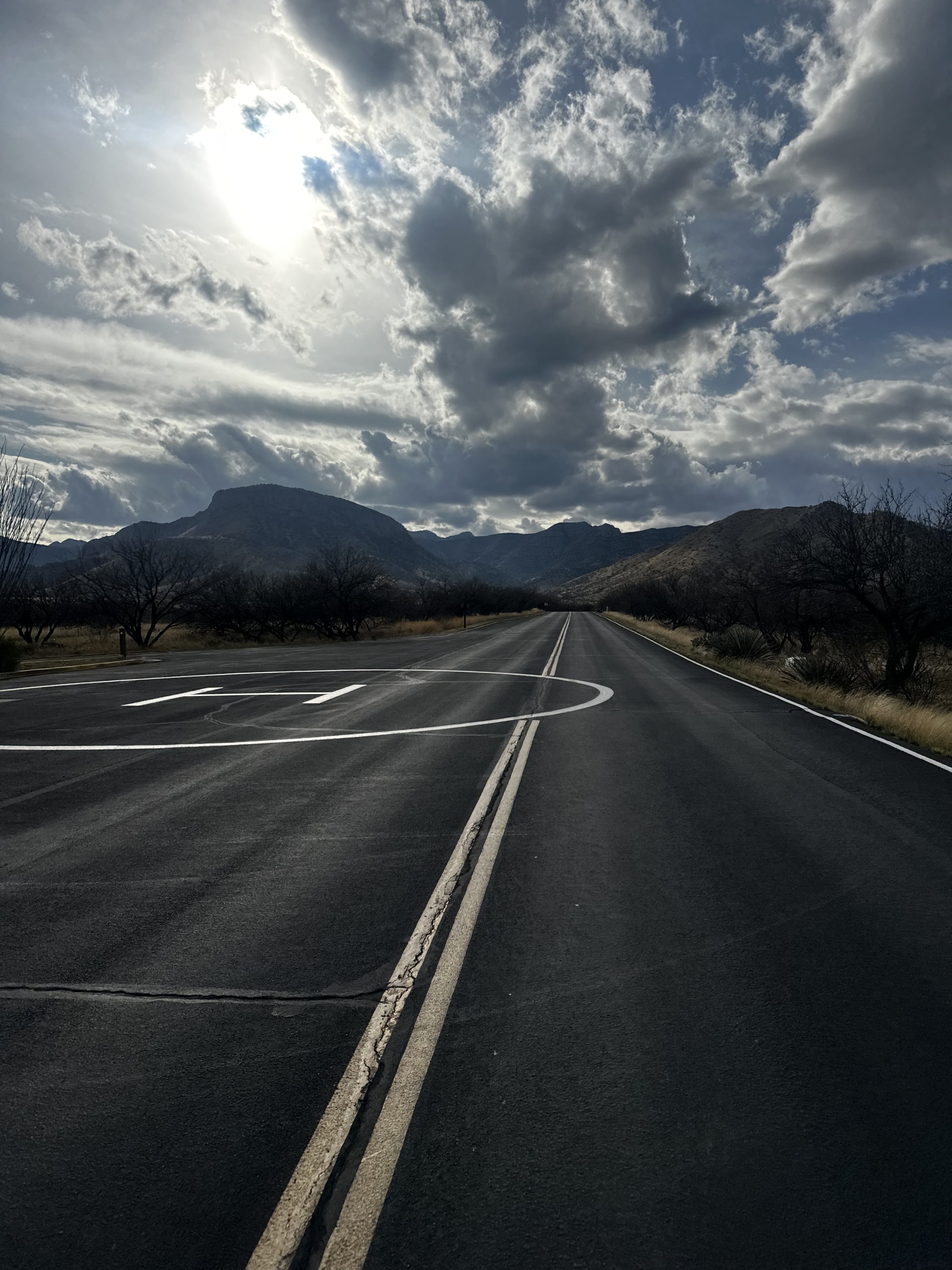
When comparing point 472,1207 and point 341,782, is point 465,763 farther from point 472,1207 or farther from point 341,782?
point 472,1207

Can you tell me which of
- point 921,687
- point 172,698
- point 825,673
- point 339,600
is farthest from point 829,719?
point 339,600

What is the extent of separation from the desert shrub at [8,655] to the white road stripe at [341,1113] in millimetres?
21506

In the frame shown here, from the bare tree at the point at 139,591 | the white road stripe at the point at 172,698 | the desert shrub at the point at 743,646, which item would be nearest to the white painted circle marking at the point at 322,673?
the white road stripe at the point at 172,698

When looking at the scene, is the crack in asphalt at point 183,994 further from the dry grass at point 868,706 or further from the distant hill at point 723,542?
the distant hill at point 723,542

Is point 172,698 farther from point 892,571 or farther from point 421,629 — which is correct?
point 421,629

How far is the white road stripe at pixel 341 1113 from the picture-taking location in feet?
6.87

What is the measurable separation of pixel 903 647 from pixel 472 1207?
72.8ft

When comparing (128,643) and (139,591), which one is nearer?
(139,591)

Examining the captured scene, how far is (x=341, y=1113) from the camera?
2633mm

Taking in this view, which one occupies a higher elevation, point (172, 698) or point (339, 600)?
point (339, 600)

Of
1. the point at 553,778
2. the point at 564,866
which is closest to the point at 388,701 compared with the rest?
the point at 553,778

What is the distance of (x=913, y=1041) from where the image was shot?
313 cm

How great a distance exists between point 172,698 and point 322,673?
19.7 ft

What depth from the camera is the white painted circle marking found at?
380 inches
